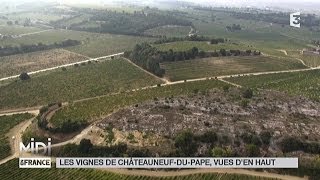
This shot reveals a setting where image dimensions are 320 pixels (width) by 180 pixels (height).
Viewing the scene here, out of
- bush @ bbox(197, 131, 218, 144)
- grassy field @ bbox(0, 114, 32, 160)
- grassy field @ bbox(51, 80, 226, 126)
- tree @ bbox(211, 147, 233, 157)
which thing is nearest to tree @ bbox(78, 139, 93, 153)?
grassy field @ bbox(51, 80, 226, 126)

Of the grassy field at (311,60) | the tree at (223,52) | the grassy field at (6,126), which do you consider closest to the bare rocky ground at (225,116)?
the grassy field at (6,126)

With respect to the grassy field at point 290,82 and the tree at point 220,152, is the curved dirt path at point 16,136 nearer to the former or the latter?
the tree at point 220,152

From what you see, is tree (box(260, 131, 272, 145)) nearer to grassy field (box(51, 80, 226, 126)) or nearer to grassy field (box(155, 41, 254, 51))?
grassy field (box(51, 80, 226, 126))

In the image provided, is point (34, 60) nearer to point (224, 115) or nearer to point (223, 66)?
point (223, 66)

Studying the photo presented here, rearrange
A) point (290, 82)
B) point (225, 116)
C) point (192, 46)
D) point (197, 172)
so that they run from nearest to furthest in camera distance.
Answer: point (197, 172)
point (225, 116)
point (290, 82)
point (192, 46)

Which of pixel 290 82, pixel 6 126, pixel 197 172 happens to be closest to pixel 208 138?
pixel 197 172
